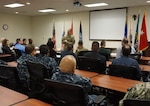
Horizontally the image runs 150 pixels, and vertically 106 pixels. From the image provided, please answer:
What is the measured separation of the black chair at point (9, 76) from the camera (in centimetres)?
252

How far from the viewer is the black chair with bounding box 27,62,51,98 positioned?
2.67 metres

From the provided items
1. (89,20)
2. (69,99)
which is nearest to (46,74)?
(69,99)

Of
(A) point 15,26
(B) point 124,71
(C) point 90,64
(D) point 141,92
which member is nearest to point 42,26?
(A) point 15,26

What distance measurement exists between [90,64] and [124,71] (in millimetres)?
819

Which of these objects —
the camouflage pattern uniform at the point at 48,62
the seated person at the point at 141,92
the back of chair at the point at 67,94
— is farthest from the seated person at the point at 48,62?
the seated person at the point at 141,92

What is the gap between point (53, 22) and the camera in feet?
36.7

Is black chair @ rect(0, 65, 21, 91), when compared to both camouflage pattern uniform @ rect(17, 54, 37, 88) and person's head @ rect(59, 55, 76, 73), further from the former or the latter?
person's head @ rect(59, 55, 76, 73)

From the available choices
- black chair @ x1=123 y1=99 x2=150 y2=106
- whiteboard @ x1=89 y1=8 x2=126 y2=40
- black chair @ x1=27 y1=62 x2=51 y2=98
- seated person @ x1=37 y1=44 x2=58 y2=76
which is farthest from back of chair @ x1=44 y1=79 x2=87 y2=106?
whiteboard @ x1=89 y1=8 x2=126 y2=40

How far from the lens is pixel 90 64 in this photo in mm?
3631

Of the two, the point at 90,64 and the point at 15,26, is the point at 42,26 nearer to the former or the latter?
the point at 15,26

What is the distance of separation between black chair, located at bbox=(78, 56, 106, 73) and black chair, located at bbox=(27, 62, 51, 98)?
1.04 m

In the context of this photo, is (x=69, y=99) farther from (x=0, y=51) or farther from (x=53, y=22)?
(x=53, y=22)

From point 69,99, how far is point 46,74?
3.13ft

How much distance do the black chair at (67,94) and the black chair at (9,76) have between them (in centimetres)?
87
